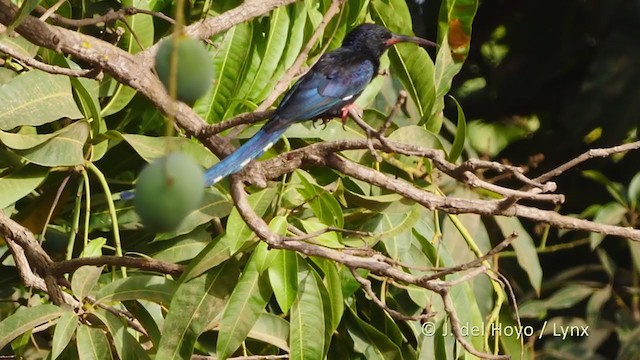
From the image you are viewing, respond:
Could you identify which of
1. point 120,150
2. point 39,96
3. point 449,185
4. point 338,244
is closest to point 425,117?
point 449,185

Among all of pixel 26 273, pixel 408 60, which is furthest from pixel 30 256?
pixel 408 60

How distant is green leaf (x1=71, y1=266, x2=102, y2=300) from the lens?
6.42 ft

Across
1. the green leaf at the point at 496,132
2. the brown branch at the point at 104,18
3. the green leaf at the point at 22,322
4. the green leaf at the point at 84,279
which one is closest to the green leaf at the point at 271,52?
the brown branch at the point at 104,18

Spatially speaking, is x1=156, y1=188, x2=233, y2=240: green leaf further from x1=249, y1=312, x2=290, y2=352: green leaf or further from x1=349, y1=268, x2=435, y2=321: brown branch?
x1=349, y1=268, x2=435, y2=321: brown branch

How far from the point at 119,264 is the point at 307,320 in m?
0.37

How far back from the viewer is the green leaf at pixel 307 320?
6.63 feet

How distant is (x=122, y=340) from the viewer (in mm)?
1952

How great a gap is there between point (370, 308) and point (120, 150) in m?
0.66

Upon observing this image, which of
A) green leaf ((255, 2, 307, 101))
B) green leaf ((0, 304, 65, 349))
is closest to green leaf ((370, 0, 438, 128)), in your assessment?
green leaf ((255, 2, 307, 101))

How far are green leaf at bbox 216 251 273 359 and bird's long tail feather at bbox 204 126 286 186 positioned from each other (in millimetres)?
176

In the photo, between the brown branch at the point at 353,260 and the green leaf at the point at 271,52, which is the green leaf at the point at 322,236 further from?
the green leaf at the point at 271,52

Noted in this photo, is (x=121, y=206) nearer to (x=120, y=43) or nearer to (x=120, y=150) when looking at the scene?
(x=120, y=150)

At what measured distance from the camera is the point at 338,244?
2043 millimetres

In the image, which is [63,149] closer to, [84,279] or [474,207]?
[84,279]
